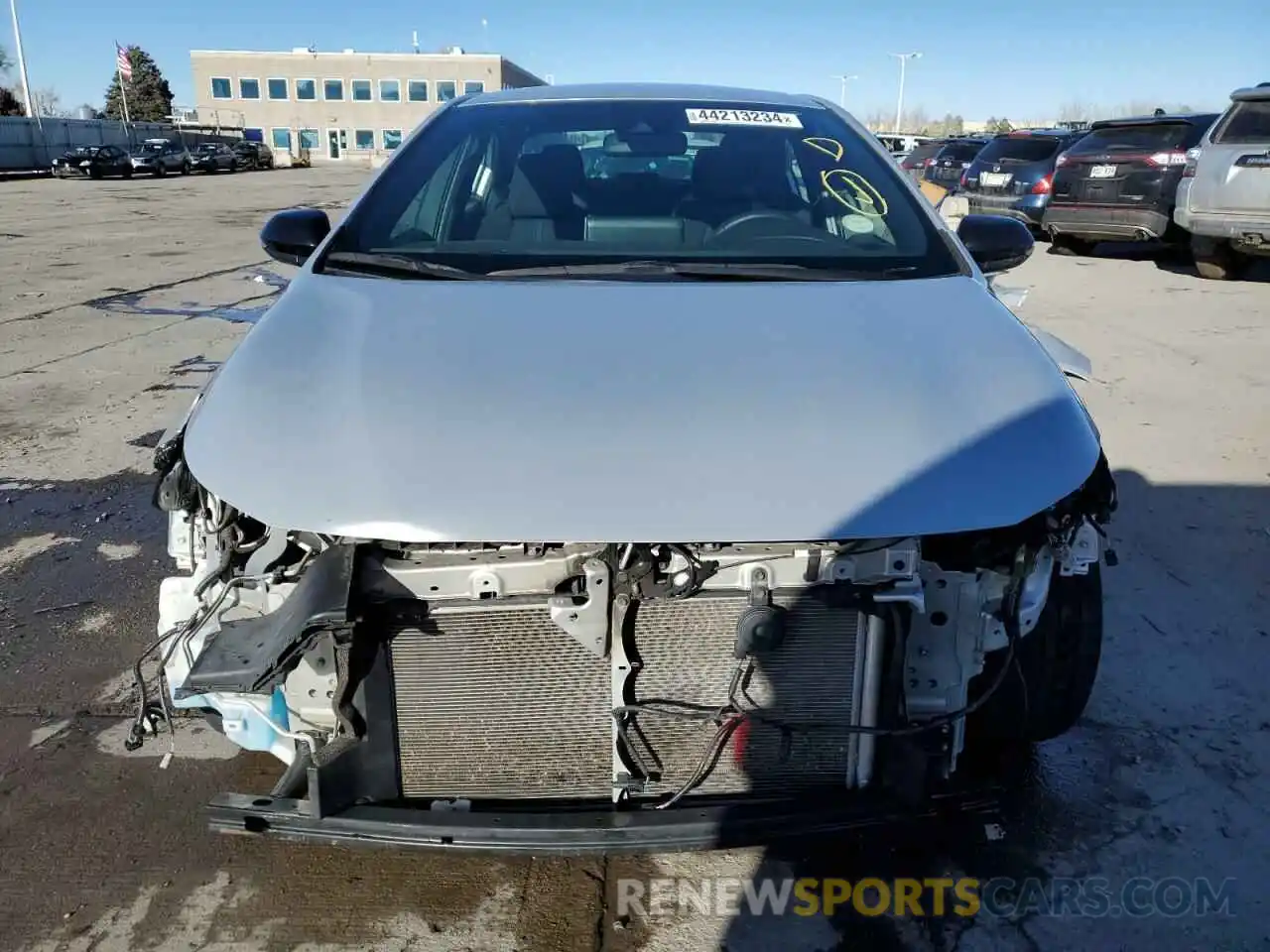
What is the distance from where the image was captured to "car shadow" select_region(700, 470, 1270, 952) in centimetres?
214

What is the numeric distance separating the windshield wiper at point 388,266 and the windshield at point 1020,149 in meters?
13.1

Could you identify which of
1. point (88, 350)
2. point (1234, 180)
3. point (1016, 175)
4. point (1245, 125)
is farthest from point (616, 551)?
point (1016, 175)

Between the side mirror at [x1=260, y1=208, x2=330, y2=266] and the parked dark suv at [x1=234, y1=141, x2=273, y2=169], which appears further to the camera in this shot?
the parked dark suv at [x1=234, y1=141, x2=273, y2=169]

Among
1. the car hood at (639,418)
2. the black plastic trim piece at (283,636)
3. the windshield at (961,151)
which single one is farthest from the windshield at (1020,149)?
the black plastic trim piece at (283,636)

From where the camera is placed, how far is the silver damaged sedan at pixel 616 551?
1726 millimetres

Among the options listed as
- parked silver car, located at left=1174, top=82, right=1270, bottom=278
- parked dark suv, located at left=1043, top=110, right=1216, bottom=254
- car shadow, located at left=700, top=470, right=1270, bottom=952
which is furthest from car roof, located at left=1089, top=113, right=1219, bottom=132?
car shadow, located at left=700, top=470, right=1270, bottom=952

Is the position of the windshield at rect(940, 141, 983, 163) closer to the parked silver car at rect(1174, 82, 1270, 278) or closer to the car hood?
the parked silver car at rect(1174, 82, 1270, 278)

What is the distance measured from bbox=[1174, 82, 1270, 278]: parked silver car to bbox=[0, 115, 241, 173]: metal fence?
122 ft

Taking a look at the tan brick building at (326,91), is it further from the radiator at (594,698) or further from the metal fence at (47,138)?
the radiator at (594,698)

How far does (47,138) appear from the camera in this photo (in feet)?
122

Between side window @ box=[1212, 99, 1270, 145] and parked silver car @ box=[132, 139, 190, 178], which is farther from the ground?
side window @ box=[1212, 99, 1270, 145]

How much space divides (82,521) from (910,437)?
375cm

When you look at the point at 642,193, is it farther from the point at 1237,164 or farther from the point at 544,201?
the point at 1237,164

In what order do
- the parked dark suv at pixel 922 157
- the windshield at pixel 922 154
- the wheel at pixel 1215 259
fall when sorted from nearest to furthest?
the wheel at pixel 1215 259, the parked dark suv at pixel 922 157, the windshield at pixel 922 154
